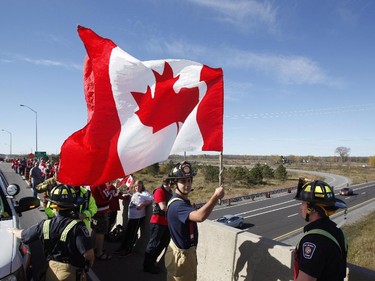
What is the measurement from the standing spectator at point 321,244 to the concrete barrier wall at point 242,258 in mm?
791

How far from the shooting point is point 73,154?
13.8ft

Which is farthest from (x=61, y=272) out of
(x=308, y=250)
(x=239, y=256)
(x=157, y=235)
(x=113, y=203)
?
(x=113, y=203)

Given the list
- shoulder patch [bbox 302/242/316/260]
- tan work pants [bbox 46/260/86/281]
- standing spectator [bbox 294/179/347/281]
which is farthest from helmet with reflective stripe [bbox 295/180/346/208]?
tan work pants [bbox 46/260/86/281]

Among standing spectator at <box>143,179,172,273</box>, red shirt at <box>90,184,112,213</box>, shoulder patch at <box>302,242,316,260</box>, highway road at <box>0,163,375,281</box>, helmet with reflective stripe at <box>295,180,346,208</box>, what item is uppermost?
helmet with reflective stripe at <box>295,180,346,208</box>

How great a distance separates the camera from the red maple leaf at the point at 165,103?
4.92 meters

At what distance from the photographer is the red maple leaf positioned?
4.92 metres

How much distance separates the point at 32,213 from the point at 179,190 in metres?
10.1

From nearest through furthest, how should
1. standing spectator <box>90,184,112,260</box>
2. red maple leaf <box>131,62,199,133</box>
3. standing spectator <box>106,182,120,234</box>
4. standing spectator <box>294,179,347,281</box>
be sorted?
standing spectator <box>294,179,347,281</box> → red maple leaf <box>131,62,199,133</box> → standing spectator <box>90,184,112,260</box> → standing spectator <box>106,182,120,234</box>

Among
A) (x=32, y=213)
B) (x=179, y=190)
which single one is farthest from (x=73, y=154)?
(x=32, y=213)

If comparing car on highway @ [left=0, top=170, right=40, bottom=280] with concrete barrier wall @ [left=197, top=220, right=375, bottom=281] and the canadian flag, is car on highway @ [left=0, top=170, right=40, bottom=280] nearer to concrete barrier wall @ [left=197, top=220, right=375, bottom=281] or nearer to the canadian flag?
the canadian flag

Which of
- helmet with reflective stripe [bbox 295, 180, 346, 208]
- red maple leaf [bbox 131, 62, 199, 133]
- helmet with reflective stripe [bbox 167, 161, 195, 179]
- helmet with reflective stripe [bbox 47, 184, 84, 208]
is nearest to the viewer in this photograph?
helmet with reflective stripe [bbox 295, 180, 346, 208]

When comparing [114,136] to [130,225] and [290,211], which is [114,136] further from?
[290,211]

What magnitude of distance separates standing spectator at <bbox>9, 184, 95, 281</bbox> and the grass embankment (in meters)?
14.5

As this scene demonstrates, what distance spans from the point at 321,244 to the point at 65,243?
100 inches
